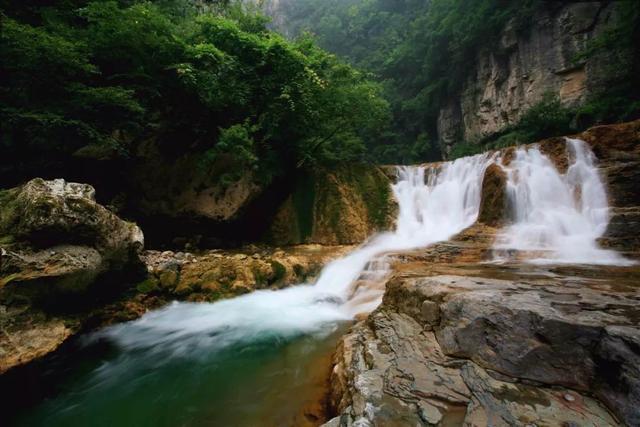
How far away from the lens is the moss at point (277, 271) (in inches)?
254

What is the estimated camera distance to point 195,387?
11.0 feet

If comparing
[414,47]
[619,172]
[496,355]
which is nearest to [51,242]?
[496,355]

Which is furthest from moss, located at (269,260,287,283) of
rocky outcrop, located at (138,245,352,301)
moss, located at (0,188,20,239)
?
moss, located at (0,188,20,239)

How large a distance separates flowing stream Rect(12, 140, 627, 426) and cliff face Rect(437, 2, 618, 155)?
795cm

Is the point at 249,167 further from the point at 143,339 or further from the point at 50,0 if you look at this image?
the point at 50,0

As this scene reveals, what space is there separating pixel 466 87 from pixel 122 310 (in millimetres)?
20695

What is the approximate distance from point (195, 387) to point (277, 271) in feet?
10.9

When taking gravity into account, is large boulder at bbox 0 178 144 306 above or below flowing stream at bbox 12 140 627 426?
above

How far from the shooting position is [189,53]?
25.0 ft

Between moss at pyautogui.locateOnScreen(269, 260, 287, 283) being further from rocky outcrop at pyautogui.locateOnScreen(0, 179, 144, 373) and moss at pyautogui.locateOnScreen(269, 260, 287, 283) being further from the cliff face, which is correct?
the cliff face

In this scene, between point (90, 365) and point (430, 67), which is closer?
point (90, 365)

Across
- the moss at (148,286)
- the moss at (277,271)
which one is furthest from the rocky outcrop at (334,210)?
the moss at (148,286)

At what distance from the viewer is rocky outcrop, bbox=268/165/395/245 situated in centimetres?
963

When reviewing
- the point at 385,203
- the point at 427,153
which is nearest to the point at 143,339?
the point at 385,203
